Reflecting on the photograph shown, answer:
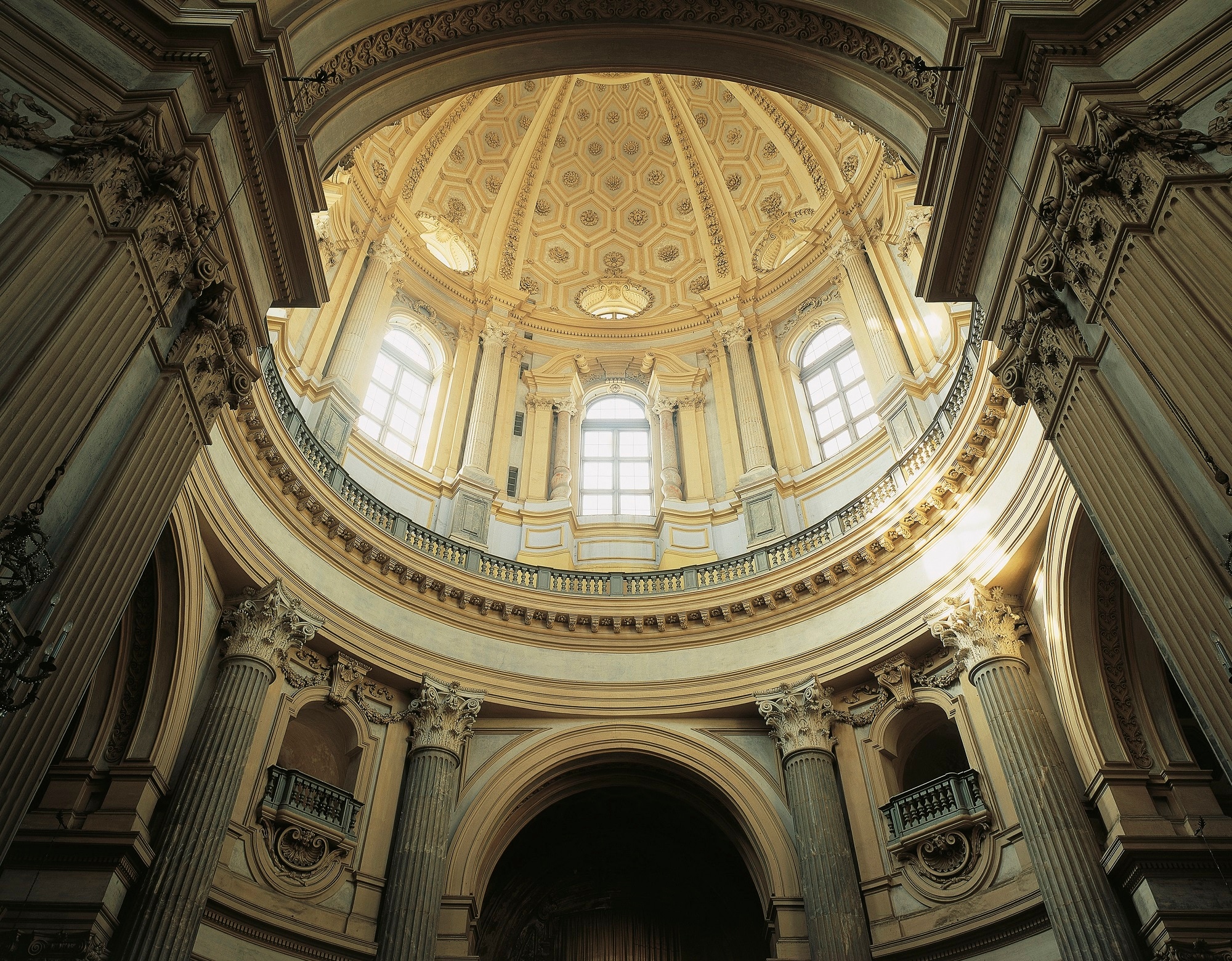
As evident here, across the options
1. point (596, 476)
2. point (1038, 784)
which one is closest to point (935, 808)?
point (1038, 784)

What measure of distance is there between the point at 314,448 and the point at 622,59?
7.67 metres

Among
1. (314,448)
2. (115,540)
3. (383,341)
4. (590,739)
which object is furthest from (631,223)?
(115,540)

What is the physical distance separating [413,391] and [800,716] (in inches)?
427

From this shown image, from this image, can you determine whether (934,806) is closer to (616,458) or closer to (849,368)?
(849,368)

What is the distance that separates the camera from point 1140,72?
23.6 ft

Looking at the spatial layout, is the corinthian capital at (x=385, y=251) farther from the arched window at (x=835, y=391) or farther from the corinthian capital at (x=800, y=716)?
the corinthian capital at (x=800, y=716)

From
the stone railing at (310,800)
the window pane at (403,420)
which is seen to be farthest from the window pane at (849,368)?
the stone railing at (310,800)

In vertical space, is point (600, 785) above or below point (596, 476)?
below

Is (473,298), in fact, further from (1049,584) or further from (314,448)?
(1049,584)

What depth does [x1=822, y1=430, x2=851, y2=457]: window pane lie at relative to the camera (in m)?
19.1

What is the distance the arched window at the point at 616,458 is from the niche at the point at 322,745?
777cm

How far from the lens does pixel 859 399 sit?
19.4 m

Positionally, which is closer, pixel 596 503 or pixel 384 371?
pixel 384 371

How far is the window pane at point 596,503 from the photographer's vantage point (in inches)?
801
